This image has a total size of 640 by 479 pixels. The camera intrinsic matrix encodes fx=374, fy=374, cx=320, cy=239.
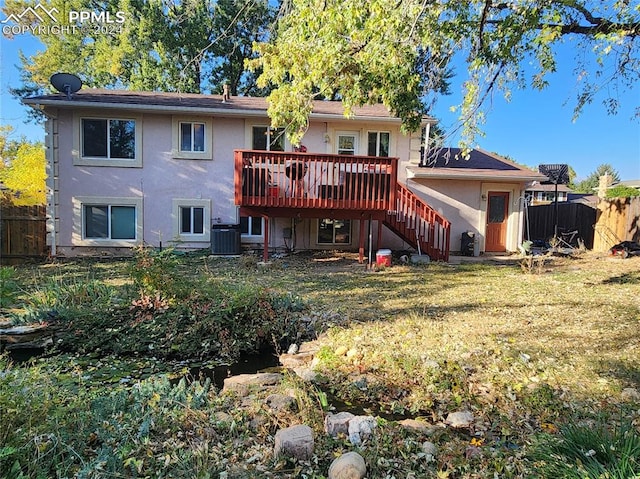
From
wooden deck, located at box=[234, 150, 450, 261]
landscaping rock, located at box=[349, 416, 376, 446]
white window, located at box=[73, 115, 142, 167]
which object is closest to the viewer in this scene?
landscaping rock, located at box=[349, 416, 376, 446]

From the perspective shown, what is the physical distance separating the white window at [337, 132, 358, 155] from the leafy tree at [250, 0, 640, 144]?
5.46 meters

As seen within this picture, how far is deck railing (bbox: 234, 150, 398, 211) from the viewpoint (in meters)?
9.36

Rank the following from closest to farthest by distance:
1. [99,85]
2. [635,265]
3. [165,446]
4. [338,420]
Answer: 1. [165,446]
2. [338,420]
3. [635,265]
4. [99,85]

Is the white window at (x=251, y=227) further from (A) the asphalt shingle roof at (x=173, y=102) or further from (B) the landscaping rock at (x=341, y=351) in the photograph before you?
(B) the landscaping rock at (x=341, y=351)

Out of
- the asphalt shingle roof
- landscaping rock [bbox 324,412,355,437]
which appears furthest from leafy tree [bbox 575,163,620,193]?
landscaping rock [bbox 324,412,355,437]

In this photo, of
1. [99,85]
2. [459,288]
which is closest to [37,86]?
[99,85]

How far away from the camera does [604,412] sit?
114 inches

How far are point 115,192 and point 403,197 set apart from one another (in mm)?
8425

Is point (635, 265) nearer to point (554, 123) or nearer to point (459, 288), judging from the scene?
point (554, 123)

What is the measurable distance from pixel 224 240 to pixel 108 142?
4.52m

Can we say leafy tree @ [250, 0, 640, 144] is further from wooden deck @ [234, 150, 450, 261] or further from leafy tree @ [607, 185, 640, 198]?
leafy tree @ [607, 185, 640, 198]

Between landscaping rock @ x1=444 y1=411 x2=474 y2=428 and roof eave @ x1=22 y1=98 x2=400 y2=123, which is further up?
roof eave @ x1=22 y1=98 x2=400 y2=123

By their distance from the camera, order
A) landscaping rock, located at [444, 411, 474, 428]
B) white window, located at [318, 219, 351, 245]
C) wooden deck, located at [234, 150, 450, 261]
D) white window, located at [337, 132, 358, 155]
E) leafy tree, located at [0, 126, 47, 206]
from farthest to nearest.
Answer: leafy tree, located at [0, 126, 47, 206]
white window, located at [318, 219, 351, 245]
white window, located at [337, 132, 358, 155]
wooden deck, located at [234, 150, 450, 261]
landscaping rock, located at [444, 411, 474, 428]

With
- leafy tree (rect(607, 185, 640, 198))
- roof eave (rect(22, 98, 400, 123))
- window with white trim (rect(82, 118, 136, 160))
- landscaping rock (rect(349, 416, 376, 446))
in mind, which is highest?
roof eave (rect(22, 98, 400, 123))
